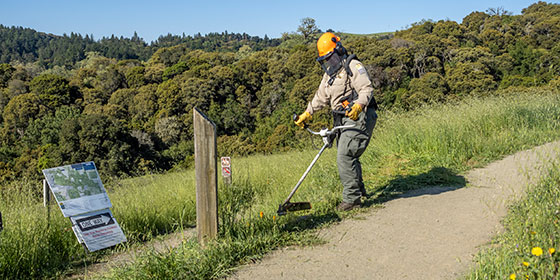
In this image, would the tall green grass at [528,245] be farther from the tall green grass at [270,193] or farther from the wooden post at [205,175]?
the wooden post at [205,175]

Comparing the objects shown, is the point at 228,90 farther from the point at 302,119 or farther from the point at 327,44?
the point at 327,44

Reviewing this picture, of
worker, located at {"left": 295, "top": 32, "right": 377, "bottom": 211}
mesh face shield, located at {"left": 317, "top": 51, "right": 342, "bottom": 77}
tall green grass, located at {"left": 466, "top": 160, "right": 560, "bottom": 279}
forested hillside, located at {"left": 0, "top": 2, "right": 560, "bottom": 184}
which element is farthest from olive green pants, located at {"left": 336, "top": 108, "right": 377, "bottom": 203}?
A: forested hillside, located at {"left": 0, "top": 2, "right": 560, "bottom": 184}

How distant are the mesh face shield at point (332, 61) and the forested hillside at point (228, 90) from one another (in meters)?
29.2

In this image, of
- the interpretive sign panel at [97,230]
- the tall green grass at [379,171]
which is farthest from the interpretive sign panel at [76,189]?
the tall green grass at [379,171]

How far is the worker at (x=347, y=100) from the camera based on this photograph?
17.2 ft

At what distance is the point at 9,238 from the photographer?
4777 mm

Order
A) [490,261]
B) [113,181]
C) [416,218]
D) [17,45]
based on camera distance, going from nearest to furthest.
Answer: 1. [490,261]
2. [416,218]
3. [113,181]
4. [17,45]

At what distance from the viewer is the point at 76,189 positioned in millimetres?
5746

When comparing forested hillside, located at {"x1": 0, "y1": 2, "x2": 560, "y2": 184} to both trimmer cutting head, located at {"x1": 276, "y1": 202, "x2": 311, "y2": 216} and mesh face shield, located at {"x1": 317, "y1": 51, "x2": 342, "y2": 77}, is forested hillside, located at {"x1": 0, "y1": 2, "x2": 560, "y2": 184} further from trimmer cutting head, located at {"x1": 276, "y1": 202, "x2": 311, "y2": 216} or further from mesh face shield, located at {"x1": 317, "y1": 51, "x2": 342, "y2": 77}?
trimmer cutting head, located at {"x1": 276, "y1": 202, "x2": 311, "y2": 216}

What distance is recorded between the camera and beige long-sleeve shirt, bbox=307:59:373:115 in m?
5.14

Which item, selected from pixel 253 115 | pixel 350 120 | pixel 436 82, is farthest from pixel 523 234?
pixel 253 115

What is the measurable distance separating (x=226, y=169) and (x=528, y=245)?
493 cm

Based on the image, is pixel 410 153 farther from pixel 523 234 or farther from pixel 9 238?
pixel 9 238

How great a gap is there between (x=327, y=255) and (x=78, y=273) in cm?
265
